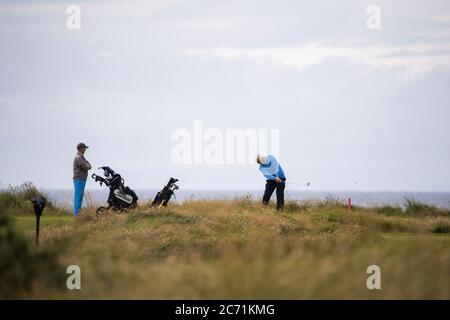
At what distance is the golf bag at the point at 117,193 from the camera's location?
24562 mm

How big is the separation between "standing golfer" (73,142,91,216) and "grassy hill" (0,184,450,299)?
0.99 m

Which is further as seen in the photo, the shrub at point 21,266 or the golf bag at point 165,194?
the golf bag at point 165,194

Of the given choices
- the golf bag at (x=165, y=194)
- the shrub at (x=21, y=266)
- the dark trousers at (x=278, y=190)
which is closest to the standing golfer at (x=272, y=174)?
the dark trousers at (x=278, y=190)

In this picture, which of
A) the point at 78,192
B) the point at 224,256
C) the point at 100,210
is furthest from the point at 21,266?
the point at 78,192

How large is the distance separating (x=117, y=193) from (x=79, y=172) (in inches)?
69.4

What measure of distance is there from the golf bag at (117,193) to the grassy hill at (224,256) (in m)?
0.85

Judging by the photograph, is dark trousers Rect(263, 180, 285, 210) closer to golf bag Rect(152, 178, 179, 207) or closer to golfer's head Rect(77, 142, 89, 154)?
golf bag Rect(152, 178, 179, 207)

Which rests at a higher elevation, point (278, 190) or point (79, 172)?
point (79, 172)

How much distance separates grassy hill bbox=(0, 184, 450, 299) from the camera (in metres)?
13.7

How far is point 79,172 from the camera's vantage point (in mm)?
25625

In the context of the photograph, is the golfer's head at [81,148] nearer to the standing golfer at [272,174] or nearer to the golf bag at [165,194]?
the golf bag at [165,194]

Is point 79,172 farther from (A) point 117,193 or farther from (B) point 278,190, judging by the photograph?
(B) point 278,190
